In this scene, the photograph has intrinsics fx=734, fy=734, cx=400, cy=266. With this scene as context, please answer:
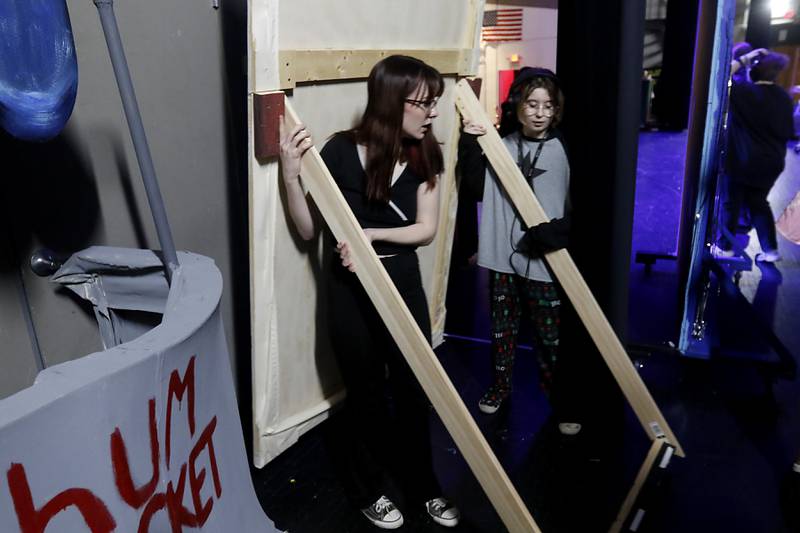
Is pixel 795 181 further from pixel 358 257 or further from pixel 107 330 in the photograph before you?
pixel 107 330

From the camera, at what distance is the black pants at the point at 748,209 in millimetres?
3439

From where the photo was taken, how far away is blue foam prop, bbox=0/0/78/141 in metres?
1.21

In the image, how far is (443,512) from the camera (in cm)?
232

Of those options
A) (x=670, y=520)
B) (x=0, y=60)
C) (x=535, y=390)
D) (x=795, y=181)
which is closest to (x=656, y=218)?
(x=795, y=181)

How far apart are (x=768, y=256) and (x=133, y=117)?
324 cm

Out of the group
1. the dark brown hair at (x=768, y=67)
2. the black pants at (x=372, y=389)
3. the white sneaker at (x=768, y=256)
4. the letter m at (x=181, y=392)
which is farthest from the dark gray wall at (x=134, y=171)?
the white sneaker at (x=768, y=256)

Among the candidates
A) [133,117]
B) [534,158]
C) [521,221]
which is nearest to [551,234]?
[521,221]

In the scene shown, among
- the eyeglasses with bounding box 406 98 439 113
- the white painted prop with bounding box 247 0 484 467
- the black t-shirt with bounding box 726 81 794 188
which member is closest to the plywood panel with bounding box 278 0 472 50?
the white painted prop with bounding box 247 0 484 467

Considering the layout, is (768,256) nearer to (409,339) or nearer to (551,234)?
(551,234)

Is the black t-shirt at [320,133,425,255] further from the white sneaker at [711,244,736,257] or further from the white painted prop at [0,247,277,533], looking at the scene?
the white sneaker at [711,244,736,257]

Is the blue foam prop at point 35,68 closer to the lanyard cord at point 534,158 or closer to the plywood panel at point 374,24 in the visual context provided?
the plywood panel at point 374,24

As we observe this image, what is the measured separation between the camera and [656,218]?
5793 mm

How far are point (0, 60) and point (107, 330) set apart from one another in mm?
814

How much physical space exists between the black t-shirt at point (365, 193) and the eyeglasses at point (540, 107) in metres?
0.60
